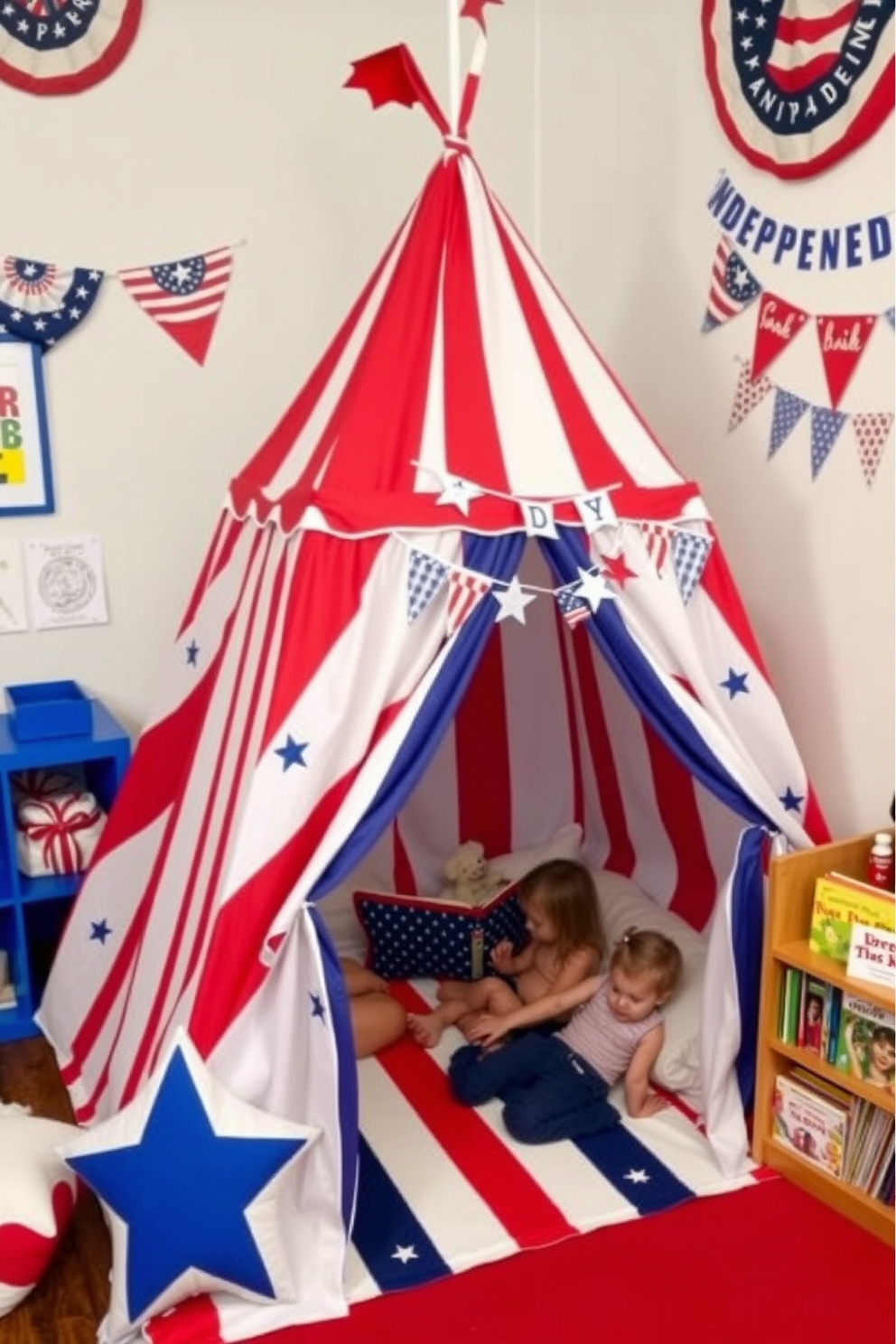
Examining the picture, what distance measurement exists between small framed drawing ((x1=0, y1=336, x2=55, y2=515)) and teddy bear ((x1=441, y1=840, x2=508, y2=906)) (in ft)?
4.78

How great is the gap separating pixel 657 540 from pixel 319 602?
2.22ft

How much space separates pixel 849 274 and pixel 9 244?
202 centimetres

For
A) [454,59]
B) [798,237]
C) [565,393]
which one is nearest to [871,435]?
[798,237]

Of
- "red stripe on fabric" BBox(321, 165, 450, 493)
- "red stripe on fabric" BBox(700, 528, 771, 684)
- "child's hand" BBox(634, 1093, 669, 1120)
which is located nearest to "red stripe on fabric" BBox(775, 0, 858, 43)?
"red stripe on fabric" BBox(321, 165, 450, 493)

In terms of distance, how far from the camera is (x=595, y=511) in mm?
2312

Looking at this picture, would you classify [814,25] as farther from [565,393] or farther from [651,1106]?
[651,1106]

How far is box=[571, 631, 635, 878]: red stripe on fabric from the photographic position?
3408mm

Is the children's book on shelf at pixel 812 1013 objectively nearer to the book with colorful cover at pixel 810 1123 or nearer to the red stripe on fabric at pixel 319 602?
the book with colorful cover at pixel 810 1123

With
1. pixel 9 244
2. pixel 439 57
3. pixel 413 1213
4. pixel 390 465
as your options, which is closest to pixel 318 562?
pixel 390 465

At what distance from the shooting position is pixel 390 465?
2297 mm

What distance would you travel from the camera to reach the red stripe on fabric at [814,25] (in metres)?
2.42

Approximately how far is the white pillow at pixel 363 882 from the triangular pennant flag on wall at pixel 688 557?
49.9 inches

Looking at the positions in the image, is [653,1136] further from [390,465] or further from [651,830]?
[390,465]

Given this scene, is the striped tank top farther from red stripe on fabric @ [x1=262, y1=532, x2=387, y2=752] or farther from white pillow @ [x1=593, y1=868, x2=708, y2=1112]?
red stripe on fabric @ [x1=262, y1=532, x2=387, y2=752]
